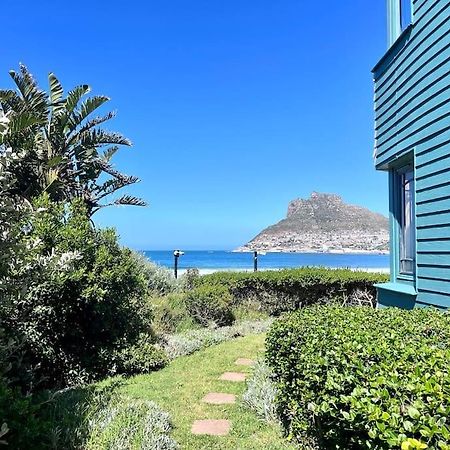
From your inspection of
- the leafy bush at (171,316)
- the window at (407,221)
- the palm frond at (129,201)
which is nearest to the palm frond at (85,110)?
the palm frond at (129,201)

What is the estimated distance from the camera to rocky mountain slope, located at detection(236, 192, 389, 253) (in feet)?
186

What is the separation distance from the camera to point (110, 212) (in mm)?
10938

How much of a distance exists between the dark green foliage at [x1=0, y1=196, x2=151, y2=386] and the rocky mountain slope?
51584 mm

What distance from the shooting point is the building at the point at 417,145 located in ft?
13.6

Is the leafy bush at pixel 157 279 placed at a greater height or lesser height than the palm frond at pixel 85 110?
lesser

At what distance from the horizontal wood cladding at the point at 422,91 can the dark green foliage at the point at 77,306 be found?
150 inches

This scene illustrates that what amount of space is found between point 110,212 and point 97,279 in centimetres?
610

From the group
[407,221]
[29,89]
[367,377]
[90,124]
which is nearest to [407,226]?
[407,221]

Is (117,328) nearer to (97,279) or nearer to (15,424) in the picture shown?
(97,279)

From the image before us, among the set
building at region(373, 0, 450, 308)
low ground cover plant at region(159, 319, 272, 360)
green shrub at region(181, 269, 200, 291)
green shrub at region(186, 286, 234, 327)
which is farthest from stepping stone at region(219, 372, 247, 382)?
green shrub at region(181, 269, 200, 291)

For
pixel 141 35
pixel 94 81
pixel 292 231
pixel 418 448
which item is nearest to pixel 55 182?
pixel 94 81

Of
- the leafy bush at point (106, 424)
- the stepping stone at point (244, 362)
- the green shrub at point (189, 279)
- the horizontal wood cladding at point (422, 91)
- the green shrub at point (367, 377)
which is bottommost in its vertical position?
the stepping stone at point (244, 362)

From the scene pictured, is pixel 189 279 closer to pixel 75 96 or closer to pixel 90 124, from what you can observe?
pixel 90 124

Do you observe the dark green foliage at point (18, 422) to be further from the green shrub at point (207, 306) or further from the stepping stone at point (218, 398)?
the green shrub at point (207, 306)
